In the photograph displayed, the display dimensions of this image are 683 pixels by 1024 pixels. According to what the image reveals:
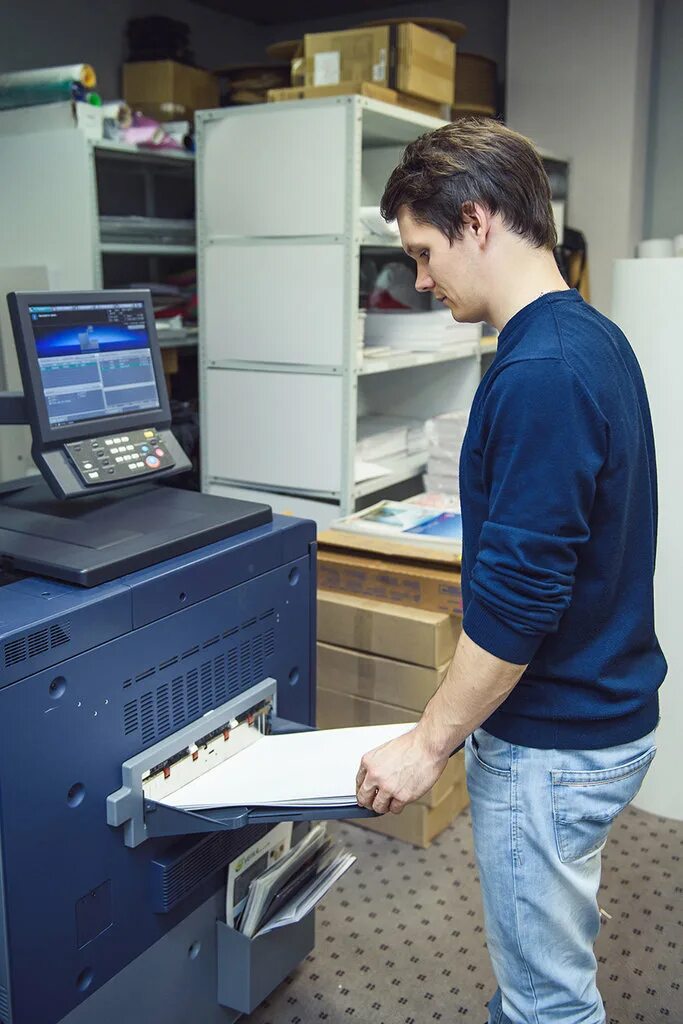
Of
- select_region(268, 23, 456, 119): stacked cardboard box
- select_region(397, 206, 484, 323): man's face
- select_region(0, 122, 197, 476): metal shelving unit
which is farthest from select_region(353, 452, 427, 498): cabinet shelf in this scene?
select_region(397, 206, 484, 323): man's face

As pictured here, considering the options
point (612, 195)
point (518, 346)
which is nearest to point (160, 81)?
point (612, 195)

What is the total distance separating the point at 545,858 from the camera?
43.4 inches

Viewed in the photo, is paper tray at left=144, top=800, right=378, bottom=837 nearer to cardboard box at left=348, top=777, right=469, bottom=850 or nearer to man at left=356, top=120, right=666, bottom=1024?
man at left=356, top=120, right=666, bottom=1024

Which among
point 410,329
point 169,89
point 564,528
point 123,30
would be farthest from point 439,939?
point 123,30

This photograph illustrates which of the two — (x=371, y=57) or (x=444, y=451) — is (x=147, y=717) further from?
(x=371, y=57)

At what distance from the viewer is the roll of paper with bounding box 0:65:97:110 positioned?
8.80ft

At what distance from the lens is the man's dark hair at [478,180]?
1.05 meters

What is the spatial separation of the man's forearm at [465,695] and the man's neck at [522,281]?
38 centimetres

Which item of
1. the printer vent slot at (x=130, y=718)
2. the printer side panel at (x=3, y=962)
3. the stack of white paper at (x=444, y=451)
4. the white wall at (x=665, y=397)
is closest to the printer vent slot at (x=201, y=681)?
the printer vent slot at (x=130, y=718)

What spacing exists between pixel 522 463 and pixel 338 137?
Result: 5.56 ft

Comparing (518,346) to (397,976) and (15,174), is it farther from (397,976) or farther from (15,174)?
(15,174)

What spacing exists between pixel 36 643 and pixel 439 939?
1198 mm

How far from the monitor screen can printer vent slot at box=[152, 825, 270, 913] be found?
0.65 meters

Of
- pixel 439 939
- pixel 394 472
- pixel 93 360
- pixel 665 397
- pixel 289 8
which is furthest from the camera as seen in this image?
pixel 289 8
